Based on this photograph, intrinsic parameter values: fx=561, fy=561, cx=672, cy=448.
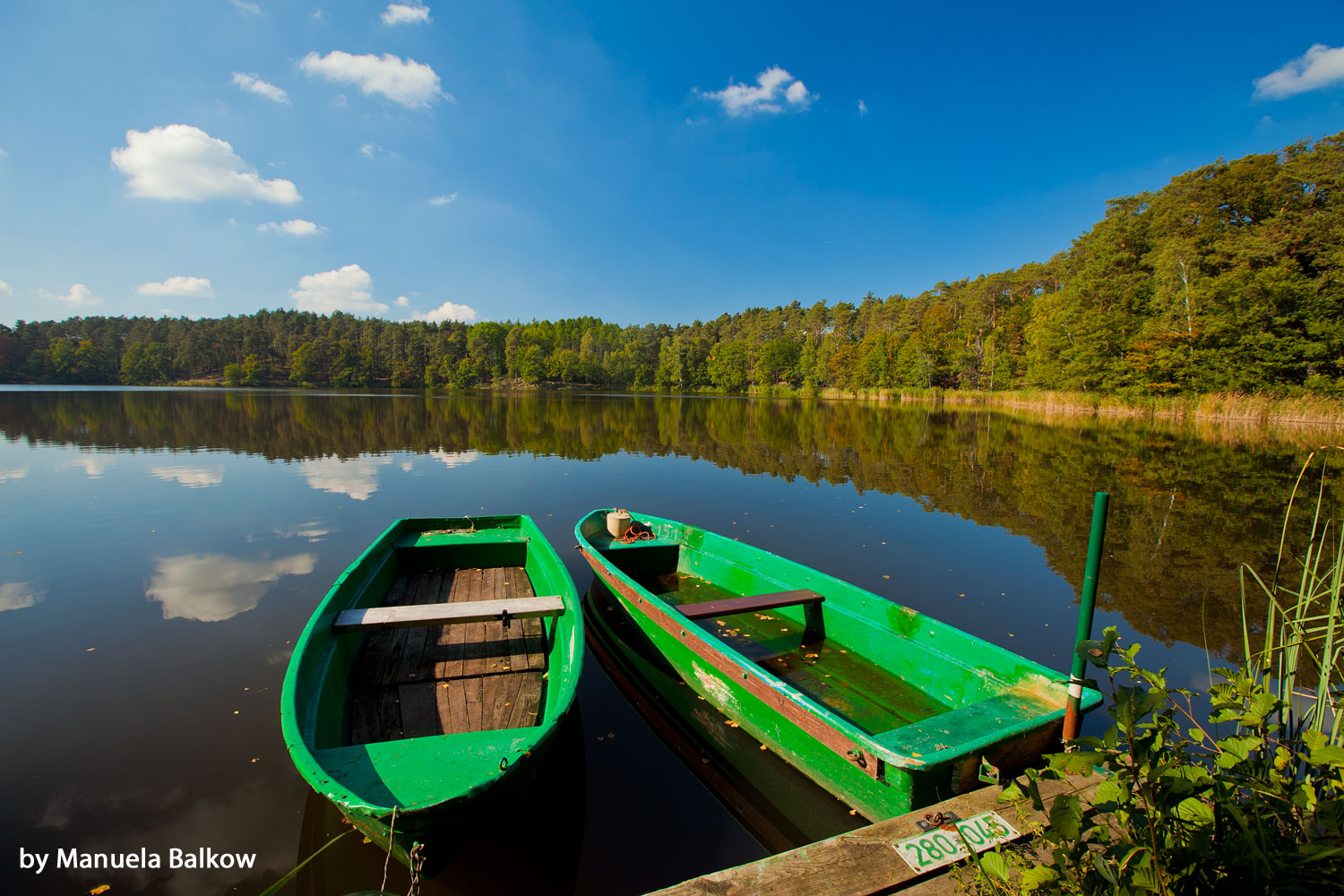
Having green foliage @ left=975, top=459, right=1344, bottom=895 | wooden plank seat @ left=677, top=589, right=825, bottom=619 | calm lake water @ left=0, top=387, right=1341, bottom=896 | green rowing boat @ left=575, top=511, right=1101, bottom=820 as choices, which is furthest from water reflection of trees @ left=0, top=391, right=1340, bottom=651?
wooden plank seat @ left=677, top=589, right=825, bottom=619

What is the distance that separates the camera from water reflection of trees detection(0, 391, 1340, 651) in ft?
27.8

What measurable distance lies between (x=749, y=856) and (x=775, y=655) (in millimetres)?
2046

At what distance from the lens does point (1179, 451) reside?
18.8 m

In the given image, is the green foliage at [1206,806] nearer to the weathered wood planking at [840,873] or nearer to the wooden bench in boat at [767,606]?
the weathered wood planking at [840,873]

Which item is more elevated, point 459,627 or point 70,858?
point 459,627

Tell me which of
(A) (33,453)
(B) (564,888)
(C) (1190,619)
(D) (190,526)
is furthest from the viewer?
(A) (33,453)

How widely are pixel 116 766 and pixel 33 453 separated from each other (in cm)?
2094

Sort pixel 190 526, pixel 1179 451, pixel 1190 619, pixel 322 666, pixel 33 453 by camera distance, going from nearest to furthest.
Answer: pixel 322 666 < pixel 1190 619 < pixel 190 526 < pixel 33 453 < pixel 1179 451

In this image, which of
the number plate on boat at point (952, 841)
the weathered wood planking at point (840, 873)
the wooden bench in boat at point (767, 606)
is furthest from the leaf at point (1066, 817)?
the wooden bench in boat at point (767, 606)

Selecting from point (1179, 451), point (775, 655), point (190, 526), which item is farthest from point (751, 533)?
point (1179, 451)

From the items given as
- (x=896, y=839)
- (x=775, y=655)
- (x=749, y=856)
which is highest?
(x=896, y=839)

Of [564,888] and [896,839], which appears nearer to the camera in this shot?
[896,839]

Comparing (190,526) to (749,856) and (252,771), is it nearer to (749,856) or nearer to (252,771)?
(252,771)

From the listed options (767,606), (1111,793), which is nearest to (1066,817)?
(1111,793)
